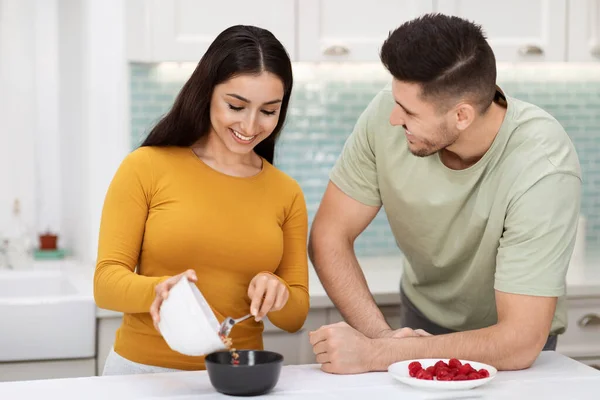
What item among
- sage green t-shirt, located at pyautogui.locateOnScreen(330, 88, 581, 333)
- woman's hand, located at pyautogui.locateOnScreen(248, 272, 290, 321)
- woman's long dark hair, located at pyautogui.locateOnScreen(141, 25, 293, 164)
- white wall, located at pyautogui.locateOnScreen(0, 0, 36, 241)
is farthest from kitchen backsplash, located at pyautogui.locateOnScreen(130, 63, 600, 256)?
woman's hand, located at pyautogui.locateOnScreen(248, 272, 290, 321)

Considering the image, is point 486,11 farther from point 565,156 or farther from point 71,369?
point 71,369

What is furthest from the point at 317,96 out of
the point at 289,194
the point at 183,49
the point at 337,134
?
the point at 289,194

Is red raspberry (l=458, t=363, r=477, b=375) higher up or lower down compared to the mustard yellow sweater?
lower down

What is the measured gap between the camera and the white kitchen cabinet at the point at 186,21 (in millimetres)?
2883

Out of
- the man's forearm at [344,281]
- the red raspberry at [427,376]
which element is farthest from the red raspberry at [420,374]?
the man's forearm at [344,281]

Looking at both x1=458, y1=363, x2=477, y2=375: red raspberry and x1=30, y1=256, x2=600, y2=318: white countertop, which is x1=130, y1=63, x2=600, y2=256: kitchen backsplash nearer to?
x1=30, y1=256, x2=600, y2=318: white countertop

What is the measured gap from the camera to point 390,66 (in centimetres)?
200

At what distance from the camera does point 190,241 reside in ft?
6.42

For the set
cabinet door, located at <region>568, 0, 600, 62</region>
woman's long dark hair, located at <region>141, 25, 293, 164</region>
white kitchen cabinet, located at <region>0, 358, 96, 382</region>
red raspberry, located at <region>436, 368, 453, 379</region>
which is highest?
cabinet door, located at <region>568, 0, 600, 62</region>

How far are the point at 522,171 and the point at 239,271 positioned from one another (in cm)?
67

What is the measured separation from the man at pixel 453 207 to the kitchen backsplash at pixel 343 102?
40.5 inches

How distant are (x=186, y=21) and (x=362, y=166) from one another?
96cm

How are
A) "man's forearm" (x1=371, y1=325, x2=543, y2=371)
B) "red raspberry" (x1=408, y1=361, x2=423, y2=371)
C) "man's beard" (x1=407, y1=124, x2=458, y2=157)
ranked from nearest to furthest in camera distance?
"red raspberry" (x1=408, y1=361, x2=423, y2=371) → "man's forearm" (x1=371, y1=325, x2=543, y2=371) → "man's beard" (x1=407, y1=124, x2=458, y2=157)

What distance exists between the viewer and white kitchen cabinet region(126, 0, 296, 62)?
2883mm
